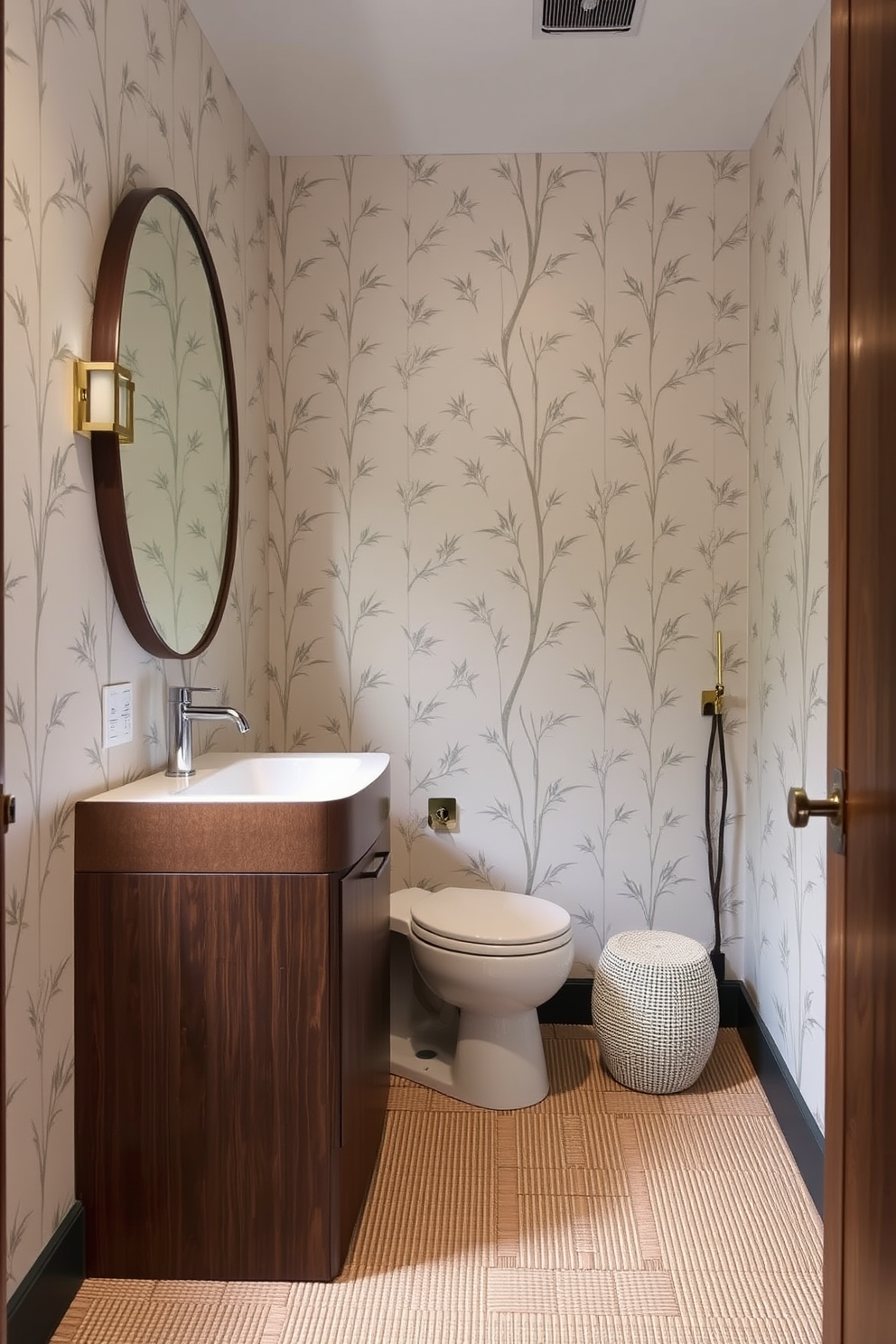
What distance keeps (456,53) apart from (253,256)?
2.50 ft

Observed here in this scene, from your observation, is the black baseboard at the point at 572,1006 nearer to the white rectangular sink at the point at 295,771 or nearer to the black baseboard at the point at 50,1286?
the white rectangular sink at the point at 295,771

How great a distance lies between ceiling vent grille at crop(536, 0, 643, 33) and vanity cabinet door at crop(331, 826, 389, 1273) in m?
1.83

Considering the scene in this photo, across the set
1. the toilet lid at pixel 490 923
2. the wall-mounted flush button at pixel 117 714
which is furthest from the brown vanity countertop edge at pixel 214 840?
the toilet lid at pixel 490 923

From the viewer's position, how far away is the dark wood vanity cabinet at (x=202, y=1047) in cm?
174

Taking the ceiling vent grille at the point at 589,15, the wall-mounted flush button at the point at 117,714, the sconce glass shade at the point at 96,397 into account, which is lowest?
the wall-mounted flush button at the point at 117,714

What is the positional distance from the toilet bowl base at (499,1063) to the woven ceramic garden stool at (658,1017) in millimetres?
208

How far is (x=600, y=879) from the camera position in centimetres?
293

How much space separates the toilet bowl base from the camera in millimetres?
2436

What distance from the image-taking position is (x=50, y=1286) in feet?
5.30

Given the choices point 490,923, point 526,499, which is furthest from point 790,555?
point 490,923

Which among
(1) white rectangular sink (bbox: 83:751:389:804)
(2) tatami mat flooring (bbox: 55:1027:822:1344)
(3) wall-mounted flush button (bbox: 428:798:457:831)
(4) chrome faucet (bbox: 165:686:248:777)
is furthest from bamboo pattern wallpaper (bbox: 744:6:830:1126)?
(4) chrome faucet (bbox: 165:686:248:777)

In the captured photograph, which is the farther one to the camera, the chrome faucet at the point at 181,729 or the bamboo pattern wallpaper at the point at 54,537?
the chrome faucet at the point at 181,729

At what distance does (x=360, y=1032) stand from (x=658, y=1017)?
2.82 ft

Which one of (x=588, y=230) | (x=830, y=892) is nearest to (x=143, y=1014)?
(x=830, y=892)
